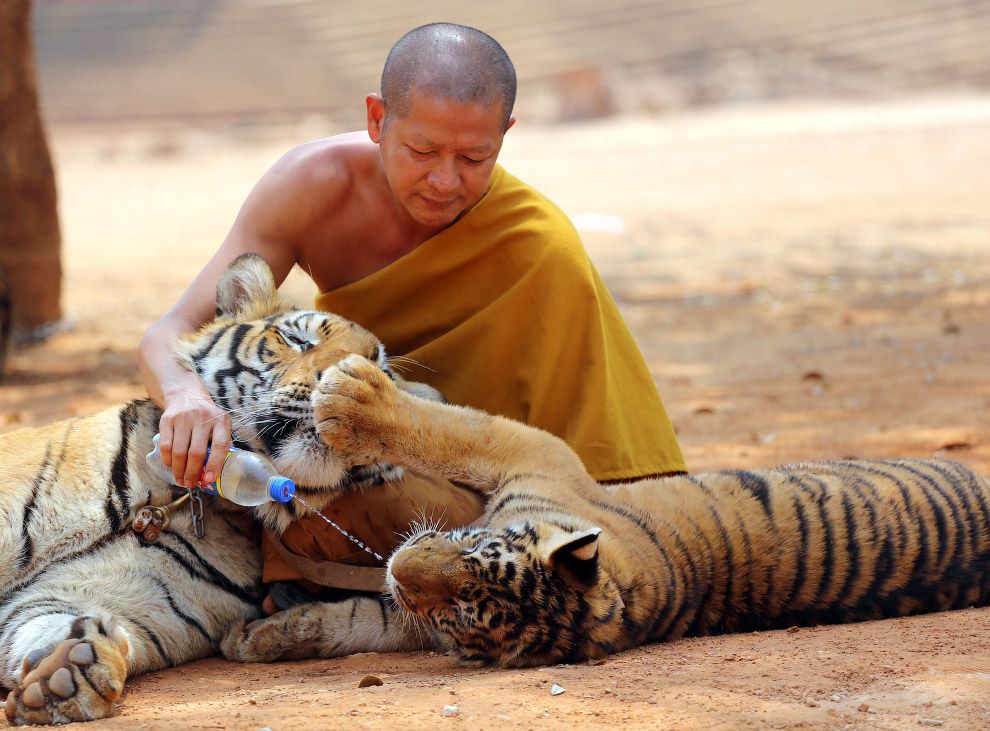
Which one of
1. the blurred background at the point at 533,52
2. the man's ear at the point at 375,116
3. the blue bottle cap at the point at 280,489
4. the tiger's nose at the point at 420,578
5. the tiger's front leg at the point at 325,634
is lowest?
the tiger's front leg at the point at 325,634

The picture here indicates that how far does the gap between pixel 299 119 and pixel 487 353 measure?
48.9ft

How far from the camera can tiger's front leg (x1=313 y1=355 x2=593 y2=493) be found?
2.83 meters

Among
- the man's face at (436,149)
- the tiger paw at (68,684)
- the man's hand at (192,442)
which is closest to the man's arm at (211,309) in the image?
the man's hand at (192,442)

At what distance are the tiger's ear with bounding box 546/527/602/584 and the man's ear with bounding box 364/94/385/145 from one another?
4.53 feet

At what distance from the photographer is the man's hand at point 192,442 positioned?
277 centimetres

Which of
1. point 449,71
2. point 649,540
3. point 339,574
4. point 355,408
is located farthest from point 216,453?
point 449,71

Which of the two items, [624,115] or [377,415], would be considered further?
[624,115]

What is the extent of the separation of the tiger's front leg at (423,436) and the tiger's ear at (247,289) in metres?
0.50

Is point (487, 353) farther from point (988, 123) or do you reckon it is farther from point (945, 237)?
point (988, 123)

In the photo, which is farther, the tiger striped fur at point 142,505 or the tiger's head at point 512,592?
the tiger striped fur at point 142,505

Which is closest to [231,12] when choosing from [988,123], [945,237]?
[988,123]

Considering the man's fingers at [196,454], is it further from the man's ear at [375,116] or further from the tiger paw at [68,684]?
the man's ear at [375,116]

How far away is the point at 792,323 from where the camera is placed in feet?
23.8

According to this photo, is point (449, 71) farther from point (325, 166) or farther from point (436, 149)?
point (325, 166)
